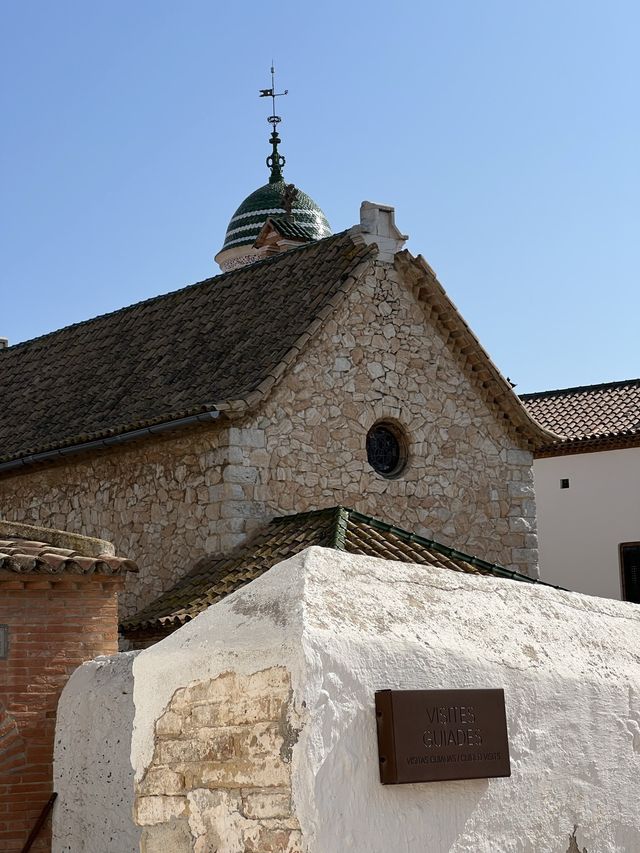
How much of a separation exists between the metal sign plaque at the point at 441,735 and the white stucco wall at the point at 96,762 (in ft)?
12.8

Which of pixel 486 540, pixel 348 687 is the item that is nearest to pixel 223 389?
pixel 486 540

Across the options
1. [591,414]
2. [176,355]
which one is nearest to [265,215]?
[591,414]

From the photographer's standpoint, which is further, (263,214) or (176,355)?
(263,214)

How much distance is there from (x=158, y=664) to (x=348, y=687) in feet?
2.77

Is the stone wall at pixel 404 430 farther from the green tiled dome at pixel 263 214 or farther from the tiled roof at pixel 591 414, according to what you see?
the green tiled dome at pixel 263 214

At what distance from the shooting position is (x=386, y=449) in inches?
656

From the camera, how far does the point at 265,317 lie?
1692 cm

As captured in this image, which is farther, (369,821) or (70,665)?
Answer: (70,665)

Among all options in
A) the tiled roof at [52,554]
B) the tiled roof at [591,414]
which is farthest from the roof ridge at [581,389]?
the tiled roof at [52,554]

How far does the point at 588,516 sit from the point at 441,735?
21102 millimetres

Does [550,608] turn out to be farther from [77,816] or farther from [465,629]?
[77,816]

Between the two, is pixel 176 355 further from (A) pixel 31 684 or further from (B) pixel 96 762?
(B) pixel 96 762

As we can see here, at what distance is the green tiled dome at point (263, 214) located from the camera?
94.7 ft

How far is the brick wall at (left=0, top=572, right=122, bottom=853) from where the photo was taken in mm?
9688
